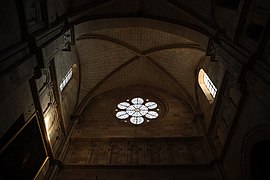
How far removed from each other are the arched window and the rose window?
8.93 feet

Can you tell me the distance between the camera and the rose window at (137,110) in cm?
1303

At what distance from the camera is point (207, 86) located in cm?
1262

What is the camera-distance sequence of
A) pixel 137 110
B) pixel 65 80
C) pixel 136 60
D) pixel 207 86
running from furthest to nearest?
pixel 136 60, pixel 137 110, pixel 207 86, pixel 65 80

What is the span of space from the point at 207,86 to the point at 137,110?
386 centimetres

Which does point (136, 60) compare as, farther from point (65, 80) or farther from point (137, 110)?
point (65, 80)

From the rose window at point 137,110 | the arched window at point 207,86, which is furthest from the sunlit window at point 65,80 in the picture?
the arched window at point 207,86

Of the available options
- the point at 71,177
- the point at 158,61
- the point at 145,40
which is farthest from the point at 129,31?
the point at 71,177

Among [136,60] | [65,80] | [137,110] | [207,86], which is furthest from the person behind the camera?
[136,60]

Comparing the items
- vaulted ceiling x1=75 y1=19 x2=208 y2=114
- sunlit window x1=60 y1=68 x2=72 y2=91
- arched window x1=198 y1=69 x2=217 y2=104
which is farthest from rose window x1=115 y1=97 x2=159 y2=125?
sunlit window x1=60 y1=68 x2=72 y2=91

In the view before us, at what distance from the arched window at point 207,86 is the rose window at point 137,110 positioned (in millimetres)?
2721

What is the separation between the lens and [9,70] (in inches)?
231

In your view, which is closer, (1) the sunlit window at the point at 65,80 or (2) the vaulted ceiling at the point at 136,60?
(1) the sunlit window at the point at 65,80

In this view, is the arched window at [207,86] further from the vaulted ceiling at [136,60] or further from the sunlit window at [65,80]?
the sunlit window at [65,80]

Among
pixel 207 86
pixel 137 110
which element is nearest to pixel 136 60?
pixel 137 110
